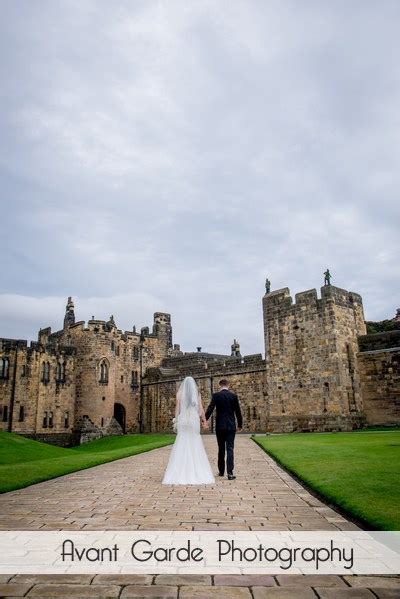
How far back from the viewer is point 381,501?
5.95 m

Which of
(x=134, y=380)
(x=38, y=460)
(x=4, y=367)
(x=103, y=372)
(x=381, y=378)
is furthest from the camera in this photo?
(x=134, y=380)

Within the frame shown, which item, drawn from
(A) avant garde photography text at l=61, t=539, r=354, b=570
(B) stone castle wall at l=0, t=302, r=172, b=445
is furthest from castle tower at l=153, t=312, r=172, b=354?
(A) avant garde photography text at l=61, t=539, r=354, b=570

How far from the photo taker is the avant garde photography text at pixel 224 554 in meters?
3.97

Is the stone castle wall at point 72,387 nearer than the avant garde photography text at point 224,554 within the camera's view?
No

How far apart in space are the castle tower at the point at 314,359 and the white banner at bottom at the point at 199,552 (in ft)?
67.4

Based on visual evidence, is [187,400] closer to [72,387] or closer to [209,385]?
[209,385]

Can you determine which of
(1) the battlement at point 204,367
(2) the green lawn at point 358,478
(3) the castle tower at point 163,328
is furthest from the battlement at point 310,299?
(3) the castle tower at point 163,328

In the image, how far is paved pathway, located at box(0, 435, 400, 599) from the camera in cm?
329

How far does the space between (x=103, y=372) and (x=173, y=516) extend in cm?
3480

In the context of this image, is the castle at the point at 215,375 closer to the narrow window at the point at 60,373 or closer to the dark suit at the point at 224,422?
the narrow window at the point at 60,373

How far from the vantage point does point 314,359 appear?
25.7 metres

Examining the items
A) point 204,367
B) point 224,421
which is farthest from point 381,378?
point 224,421

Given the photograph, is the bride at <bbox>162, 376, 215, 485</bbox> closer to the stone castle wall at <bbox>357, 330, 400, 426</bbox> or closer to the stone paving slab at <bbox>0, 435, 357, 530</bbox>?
the stone paving slab at <bbox>0, 435, 357, 530</bbox>

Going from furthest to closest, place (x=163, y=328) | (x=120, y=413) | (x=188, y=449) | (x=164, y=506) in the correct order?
(x=163, y=328) < (x=120, y=413) < (x=188, y=449) < (x=164, y=506)
